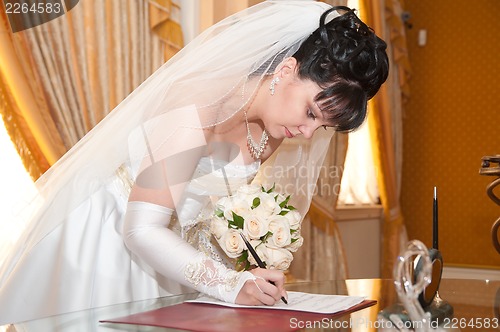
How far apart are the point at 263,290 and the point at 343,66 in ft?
2.92

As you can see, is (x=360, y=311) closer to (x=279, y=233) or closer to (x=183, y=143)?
(x=279, y=233)

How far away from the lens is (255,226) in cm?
188

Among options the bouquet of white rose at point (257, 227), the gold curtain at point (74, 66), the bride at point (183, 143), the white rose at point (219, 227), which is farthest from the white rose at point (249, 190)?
the gold curtain at point (74, 66)

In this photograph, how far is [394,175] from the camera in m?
6.47

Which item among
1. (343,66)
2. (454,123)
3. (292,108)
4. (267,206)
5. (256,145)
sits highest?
(343,66)

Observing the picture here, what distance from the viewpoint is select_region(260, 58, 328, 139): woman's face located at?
7.34 ft

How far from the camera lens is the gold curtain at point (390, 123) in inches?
242

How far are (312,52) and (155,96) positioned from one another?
0.56 meters

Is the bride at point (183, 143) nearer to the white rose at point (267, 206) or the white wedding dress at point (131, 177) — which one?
the white wedding dress at point (131, 177)

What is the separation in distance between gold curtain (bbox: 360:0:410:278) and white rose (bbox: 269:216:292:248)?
14.2 ft

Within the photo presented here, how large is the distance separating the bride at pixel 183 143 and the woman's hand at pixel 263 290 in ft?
1.47

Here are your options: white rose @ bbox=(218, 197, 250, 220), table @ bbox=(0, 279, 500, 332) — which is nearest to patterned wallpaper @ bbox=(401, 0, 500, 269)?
table @ bbox=(0, 279, 500, 332)

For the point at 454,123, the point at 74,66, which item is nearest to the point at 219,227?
the point at 74,66

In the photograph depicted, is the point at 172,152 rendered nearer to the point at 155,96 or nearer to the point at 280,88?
the point at 155,96
